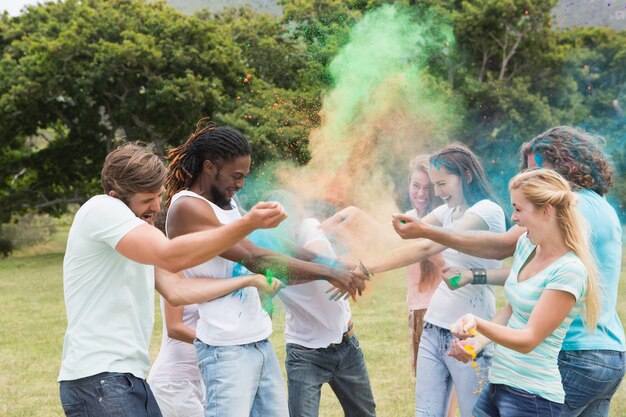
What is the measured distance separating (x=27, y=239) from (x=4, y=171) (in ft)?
8.69

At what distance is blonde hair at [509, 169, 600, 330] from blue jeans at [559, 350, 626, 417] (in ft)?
0.56

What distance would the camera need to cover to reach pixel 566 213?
128 inches

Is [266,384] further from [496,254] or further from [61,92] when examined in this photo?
[61,92]

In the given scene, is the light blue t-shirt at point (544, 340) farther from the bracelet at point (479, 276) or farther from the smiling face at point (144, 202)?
the smiling face at point (144, 202)

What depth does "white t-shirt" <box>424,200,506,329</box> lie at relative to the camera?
426cm

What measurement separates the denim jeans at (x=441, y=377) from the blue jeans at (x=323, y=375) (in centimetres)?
33

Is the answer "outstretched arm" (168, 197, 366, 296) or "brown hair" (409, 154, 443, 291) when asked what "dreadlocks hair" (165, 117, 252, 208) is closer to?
"outstretched arm" (168, 197, 366, 296)

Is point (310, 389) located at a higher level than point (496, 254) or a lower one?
lower

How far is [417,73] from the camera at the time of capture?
5156 millimetres

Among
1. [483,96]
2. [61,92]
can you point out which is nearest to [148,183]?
[483,96]

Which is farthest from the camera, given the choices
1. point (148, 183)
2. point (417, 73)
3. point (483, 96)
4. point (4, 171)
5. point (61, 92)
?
point (4, 171)

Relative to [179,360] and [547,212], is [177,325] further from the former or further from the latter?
[547,212]

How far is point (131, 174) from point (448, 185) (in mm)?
1869

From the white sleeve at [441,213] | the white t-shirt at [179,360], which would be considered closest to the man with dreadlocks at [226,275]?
the white t-shirt at [179,360]
